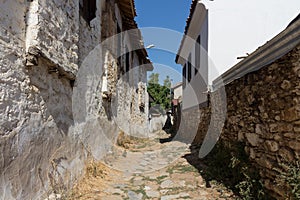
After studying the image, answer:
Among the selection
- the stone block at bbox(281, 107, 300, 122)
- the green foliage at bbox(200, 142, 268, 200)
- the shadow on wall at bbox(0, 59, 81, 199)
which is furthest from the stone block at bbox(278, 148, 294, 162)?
the shadow on wall at bbox(0, 59, 81, 199)

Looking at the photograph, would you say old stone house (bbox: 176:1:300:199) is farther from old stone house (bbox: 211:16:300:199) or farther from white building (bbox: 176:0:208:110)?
white building (bbox: 176:0:208:110)

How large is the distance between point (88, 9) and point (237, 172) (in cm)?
421

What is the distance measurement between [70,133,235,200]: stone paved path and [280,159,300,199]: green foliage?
1200 millimetres

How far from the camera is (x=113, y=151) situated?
660 cm

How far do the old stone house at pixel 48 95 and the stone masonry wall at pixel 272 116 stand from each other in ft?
A: 8.93

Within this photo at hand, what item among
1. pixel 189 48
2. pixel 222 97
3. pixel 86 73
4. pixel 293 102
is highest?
pixel 189 48

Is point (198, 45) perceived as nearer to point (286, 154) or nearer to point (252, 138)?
point (252, 138)

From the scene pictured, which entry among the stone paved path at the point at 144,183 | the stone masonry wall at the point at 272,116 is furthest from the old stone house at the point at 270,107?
the stone paved path at the point at 144,183

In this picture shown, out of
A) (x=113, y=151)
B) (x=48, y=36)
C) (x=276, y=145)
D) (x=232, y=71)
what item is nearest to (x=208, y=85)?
(x=232, y=71)

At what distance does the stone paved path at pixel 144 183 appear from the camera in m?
3.80

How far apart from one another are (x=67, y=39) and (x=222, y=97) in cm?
367

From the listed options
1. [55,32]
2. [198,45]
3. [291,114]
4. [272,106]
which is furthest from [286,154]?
[198,45]

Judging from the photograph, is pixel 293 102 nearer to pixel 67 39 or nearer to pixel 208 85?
pixel 67 39

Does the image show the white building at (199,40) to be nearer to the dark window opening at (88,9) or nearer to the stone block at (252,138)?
the dark window opening at (88,9)
